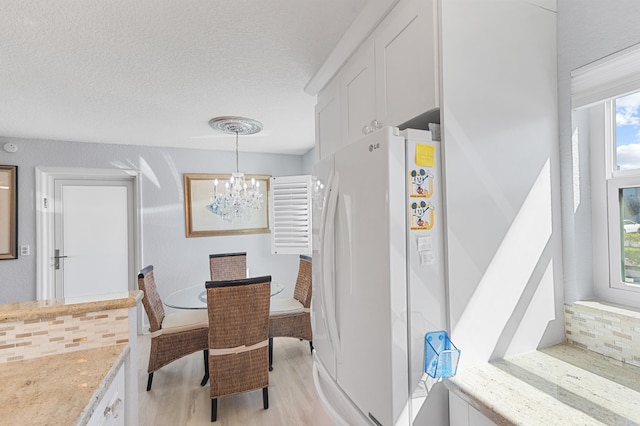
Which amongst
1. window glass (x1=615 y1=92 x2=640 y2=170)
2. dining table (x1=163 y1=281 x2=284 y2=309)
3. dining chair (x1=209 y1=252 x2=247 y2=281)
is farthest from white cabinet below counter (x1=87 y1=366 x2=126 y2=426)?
dining chair (x1=209 y1=252 x2=247 y2=281)

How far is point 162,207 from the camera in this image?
3.99 meters

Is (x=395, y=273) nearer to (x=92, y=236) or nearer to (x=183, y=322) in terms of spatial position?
(x=183, y=322)

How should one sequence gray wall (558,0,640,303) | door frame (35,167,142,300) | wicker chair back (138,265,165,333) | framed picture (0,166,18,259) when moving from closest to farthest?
1. gray wall (558,0,640,303)
2. wicker chair back (138,265,165,333)
3. framed picture (0,166,18,259)
4. door frame (35,167,142,300)

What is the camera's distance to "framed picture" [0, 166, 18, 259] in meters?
3.35

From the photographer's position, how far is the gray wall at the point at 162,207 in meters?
3.45

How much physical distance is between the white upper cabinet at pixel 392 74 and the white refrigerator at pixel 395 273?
0.70ft

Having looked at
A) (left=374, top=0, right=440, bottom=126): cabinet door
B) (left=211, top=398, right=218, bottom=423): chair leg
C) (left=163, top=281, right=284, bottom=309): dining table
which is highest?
(left=374, top=0, right=440, bottom=126): cabinet door

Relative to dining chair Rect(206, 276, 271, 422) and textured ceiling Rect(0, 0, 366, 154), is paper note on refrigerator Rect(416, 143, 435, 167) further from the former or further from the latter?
dining chair Rect(206, 276, 271, 422)

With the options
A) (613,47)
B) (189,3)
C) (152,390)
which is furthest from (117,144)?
(613,47)

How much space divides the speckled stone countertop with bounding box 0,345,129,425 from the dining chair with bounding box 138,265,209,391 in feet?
4.20

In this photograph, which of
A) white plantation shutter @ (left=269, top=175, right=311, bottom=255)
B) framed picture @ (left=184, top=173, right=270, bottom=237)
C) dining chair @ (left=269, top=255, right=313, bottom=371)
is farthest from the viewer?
framed picture @ (left=184, top=173, right=270, bottom=237)

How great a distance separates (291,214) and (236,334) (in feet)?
6.16

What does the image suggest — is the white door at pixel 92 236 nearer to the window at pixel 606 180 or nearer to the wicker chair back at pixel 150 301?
the wicker chair back at pixel 150 301

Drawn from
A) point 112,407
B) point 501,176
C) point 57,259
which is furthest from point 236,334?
point 57,259
